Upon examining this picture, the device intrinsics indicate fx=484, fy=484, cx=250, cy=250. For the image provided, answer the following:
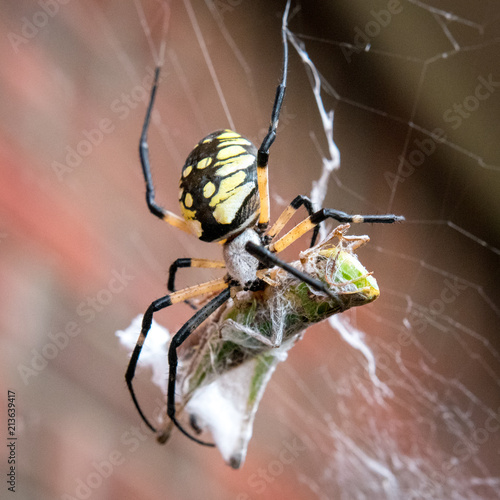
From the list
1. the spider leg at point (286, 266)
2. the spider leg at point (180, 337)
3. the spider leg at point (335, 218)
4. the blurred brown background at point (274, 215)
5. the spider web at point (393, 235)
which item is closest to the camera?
the spider leg at point (286, 266)

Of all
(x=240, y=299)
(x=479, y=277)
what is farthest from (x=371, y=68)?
(x=240, y=299)

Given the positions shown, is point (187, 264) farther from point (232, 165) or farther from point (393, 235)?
point (393, 235)

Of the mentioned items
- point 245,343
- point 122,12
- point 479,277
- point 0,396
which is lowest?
Result: point 0,396

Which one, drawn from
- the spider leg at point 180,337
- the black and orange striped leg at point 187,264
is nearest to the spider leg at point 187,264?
the black and orange striped leg at point 187,264

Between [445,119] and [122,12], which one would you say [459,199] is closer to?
[445,119]

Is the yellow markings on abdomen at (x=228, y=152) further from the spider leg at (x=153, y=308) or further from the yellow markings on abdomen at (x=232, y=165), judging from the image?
the spider leg at (x=153, y=308)

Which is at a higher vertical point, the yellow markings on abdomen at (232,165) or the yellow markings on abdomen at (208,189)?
the yellow markings on abdomen at (232,165)
